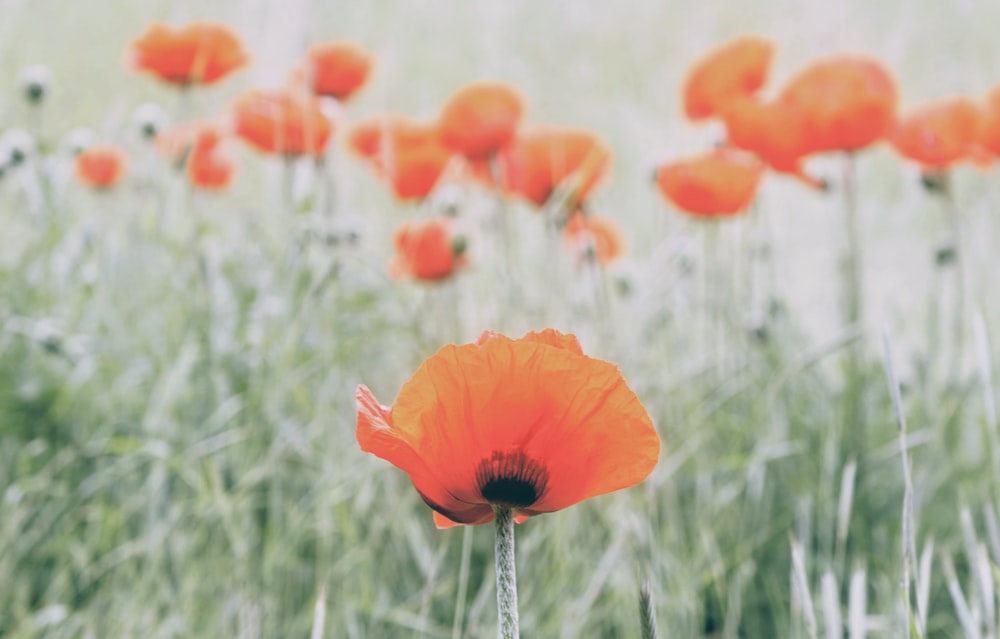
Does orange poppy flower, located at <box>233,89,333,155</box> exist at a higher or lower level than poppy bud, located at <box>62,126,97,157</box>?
lower

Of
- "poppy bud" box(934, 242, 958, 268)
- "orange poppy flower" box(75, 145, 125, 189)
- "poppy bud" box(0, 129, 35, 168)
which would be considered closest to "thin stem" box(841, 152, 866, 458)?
"poppy bud" box(934, 242, 958, 268)

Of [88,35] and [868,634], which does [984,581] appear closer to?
[868,634]

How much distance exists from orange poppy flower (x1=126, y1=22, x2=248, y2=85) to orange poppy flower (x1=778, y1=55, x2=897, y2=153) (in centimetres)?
94

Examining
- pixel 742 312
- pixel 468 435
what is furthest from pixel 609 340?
pixel 468 435

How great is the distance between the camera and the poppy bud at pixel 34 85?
1929 mm

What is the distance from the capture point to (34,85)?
1.94 m

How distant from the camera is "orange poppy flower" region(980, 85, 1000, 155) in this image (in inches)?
66.1

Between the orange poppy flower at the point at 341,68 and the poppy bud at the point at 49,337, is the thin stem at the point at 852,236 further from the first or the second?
the poppy bud at the point at 49,337

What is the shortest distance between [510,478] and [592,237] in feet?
3.65

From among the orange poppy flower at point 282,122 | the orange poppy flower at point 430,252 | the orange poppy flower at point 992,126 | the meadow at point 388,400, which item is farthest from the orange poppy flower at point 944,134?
the orange poppy flower at point 282,122

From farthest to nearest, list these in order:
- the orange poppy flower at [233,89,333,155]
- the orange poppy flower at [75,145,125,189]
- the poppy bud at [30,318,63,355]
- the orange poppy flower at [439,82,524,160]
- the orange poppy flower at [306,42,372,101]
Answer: the orange poppy flower at [75,145,125,189], the orange poppy flower at [306,42,372,101], the orange poppy flower at [439,82,524,160], the orange poppy flower at [233,89,333,155], the poppy bud at [30,318,63,355]

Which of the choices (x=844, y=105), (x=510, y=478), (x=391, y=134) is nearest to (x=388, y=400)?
(x=391, y=134)

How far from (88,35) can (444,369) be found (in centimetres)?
507

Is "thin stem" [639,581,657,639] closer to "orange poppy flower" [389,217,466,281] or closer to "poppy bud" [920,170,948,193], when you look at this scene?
"orange poppy flower" [389,217,466,281]
